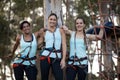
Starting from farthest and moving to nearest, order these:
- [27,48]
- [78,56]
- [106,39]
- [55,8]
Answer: [55,8] < [106,39] < [27,48] < [78,56]

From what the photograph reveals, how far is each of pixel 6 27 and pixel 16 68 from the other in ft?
38.1

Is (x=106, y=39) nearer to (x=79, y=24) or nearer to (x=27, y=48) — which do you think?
(x=79, y=24)

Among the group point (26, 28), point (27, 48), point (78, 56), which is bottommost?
point (78, 56)

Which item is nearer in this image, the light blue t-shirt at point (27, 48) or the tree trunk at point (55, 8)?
the light blue t-shirt at point (27, 48)

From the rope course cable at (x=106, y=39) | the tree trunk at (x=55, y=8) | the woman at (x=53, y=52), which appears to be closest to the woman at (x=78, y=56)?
the woman at (x=53, y=52)

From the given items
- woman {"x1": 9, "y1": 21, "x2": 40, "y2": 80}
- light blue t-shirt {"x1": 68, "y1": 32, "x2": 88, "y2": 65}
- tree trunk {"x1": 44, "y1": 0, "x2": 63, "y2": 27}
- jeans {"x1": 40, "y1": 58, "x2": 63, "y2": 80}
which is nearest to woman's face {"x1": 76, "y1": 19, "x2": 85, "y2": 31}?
light blue t-shirt {"x1": 68, "y1": 32, "x2": 88, "y2": 65}

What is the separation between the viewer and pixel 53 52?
446cm

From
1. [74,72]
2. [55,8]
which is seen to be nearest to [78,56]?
[74,72]

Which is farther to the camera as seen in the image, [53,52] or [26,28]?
[26,28]

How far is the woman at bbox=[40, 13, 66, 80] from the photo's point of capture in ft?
14.6

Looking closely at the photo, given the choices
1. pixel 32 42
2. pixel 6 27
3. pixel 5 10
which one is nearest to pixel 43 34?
pixel 32 42

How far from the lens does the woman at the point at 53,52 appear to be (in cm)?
445

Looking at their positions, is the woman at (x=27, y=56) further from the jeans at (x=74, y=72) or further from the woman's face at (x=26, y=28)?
the jeans at (x=74, y=72)

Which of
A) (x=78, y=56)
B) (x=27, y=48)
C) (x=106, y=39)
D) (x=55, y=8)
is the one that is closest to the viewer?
(x=78, y=56)
